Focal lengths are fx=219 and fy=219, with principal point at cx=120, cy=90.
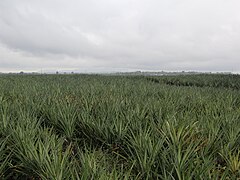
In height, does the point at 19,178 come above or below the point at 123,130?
below

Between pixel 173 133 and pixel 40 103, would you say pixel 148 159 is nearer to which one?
pixel 173 133

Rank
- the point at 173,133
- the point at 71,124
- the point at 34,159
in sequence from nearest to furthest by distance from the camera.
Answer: the point at 34,159, the point at 173,133, the point at 71,124

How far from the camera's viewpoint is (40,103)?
5.70 m

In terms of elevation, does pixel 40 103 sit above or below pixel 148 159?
above

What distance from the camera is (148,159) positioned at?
9.52ft

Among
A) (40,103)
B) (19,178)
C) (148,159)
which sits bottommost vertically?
(19,178)

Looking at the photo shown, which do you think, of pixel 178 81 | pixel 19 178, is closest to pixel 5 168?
pixel 19 178

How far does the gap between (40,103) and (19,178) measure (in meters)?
2.88

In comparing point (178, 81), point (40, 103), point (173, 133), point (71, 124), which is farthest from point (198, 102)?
point (178, 81)

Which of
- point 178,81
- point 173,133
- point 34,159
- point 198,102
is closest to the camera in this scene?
point 34,159

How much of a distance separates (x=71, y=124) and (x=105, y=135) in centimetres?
74

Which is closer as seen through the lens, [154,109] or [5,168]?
[5,168]

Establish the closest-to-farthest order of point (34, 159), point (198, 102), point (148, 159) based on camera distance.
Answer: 1. point (34, 159)
2. point (148, 159)
3. point (198, 102)

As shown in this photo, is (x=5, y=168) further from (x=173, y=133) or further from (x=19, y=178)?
(x=173, y=133)
